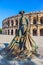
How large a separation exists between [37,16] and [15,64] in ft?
97.7

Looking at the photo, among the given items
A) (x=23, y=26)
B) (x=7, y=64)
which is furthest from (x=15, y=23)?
(x=7, y=64)

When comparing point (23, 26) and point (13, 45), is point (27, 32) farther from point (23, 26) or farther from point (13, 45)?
point (13, 45)

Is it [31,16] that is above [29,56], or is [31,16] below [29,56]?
above

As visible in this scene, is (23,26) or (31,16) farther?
(31,16)

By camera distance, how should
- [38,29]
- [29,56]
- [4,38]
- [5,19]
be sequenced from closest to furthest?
[29,56] → [4,38] → [38,29] → [5,19]

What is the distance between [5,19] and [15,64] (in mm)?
36610

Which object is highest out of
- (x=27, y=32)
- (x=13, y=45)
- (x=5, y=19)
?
(x=5, y=19)

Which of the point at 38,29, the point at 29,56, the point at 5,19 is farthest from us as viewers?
the point at 5,19

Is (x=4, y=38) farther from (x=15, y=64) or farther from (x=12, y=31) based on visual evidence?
(x=12, y=31)

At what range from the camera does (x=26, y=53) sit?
321 inches

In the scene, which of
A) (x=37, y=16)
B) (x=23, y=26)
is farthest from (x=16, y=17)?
(x=23, y=26)

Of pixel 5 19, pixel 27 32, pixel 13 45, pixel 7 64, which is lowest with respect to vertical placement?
pixel 7 64

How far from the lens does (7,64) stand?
6648 millimetres

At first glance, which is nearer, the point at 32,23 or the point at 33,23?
the point at 32,23
